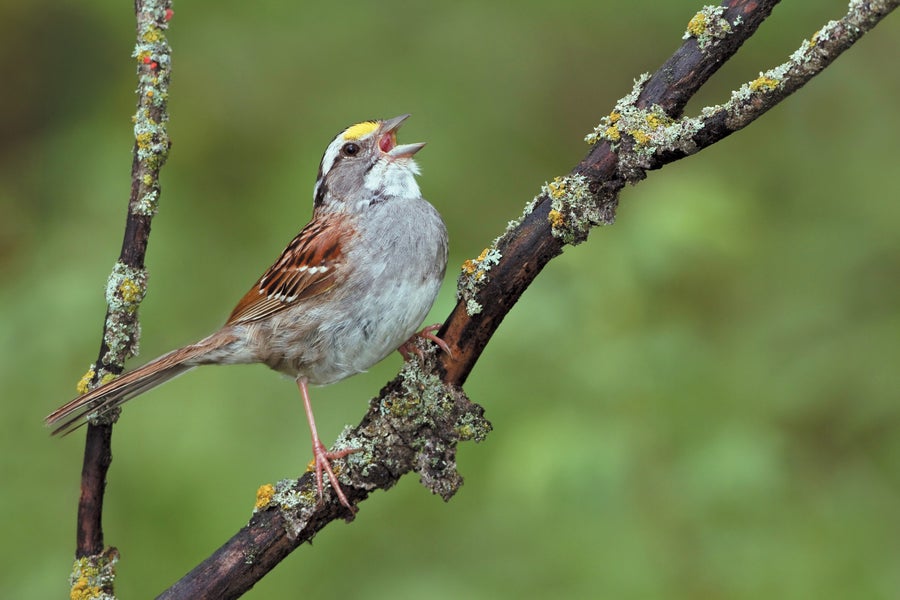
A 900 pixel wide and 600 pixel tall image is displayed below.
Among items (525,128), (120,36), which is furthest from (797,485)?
(120,36)

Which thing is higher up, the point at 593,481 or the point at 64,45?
the point at 64,45

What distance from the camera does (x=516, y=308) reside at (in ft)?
12.5

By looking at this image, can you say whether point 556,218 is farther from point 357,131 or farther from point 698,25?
point 357,131

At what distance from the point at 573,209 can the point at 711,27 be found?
533 mm

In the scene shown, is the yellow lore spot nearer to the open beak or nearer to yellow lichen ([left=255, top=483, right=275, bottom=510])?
the open beak

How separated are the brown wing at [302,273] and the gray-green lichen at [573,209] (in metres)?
1.11

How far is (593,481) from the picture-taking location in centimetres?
336

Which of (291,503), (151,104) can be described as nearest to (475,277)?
(291,503)

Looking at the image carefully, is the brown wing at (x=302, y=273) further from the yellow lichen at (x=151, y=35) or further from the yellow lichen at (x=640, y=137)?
the yellow lichen at (x=640, y=137)

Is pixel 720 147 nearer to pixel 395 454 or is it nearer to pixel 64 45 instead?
pixel 395 454

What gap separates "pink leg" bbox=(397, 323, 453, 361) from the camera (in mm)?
2867

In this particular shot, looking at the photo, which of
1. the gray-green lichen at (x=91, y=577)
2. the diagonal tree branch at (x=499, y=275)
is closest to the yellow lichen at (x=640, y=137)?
the diagonal tree branch at (x=499, y=275)

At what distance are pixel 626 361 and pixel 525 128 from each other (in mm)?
2368

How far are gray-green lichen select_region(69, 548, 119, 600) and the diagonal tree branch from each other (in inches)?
13.0
